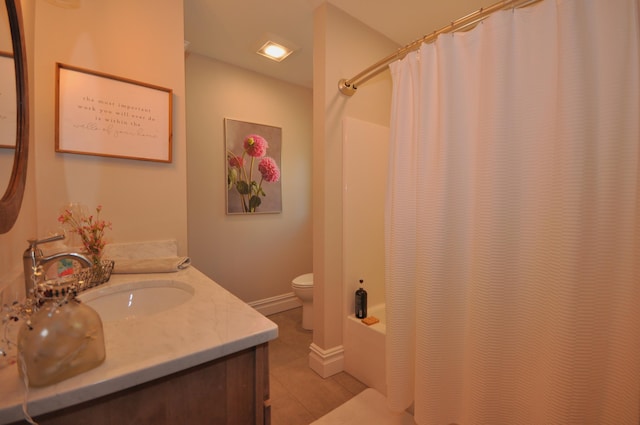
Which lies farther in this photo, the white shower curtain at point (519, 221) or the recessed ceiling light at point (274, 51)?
the recessed ceiling light at point (274, 51)

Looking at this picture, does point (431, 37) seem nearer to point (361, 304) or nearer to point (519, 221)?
point (519, 221)

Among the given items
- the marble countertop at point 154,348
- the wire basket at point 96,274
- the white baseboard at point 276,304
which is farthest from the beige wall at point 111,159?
the white baseboard at point 276,304

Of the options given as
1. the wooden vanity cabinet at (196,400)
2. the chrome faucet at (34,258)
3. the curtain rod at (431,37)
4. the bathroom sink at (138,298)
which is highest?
the curtain rod at (431,37)

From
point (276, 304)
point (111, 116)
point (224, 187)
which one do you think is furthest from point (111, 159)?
point (276, 304)

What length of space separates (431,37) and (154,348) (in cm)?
157

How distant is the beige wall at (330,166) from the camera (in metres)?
1.71

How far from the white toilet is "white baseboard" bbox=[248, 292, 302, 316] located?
1.53 feet

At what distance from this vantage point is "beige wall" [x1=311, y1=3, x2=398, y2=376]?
1706 mm

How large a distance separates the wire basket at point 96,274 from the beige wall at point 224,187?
4.00ft

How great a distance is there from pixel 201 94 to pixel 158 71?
3.04 feet

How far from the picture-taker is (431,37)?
119cm

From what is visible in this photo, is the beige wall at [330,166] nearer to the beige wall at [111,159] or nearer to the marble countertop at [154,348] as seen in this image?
the beige wall at [111,159]

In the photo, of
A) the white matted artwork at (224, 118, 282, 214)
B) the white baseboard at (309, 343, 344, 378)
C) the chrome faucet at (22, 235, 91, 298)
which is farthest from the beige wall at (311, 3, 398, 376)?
the chrome faucet at (22, 235, 91, 298)

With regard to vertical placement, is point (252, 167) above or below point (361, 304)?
above
